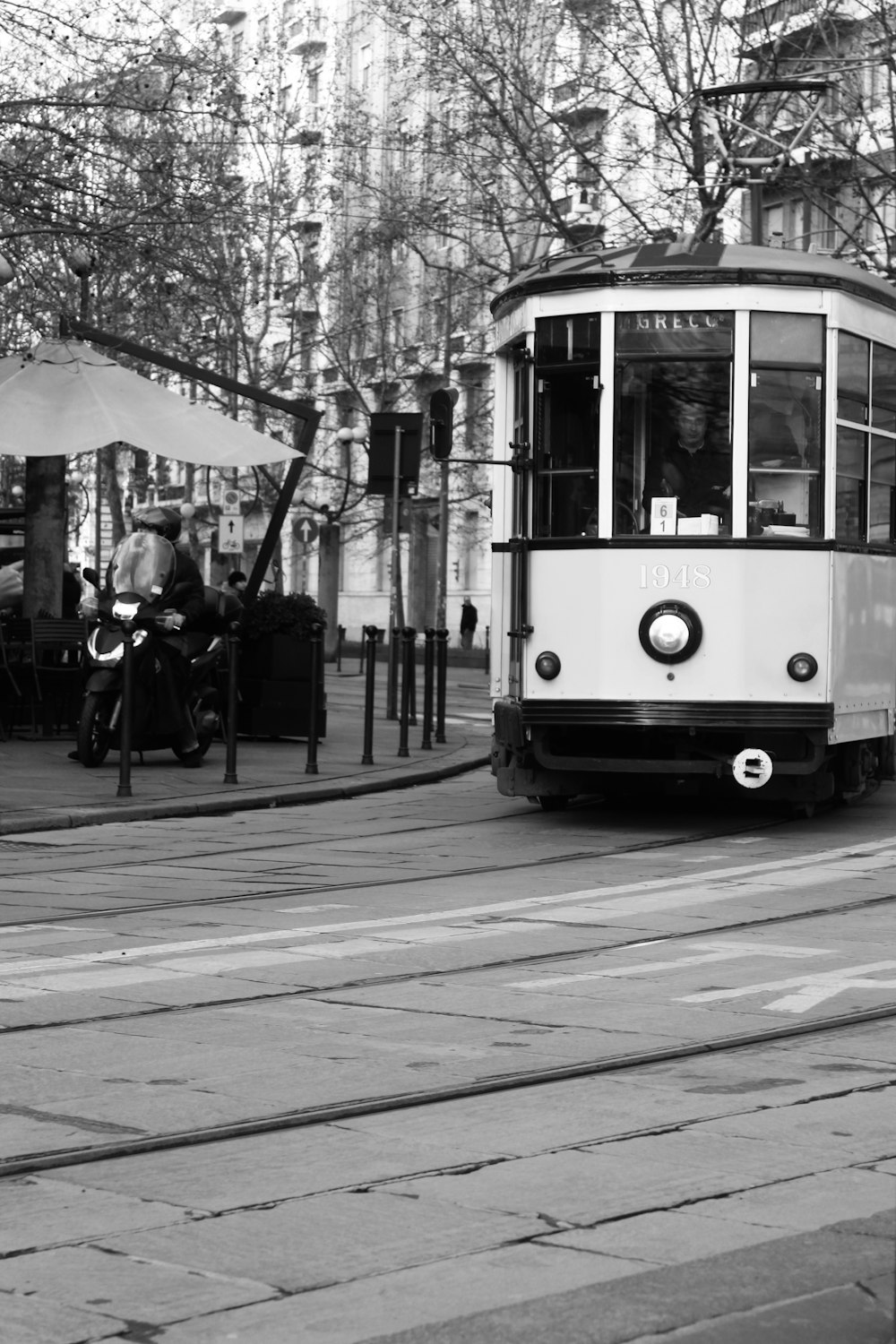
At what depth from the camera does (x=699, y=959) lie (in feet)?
27.1

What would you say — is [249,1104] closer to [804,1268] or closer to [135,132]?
[804,1268]

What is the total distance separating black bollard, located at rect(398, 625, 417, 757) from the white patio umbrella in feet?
7.77

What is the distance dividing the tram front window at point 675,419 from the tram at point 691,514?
0.04 ft

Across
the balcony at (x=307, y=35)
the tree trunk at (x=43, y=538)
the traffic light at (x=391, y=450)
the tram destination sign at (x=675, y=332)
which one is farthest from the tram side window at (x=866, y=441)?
Result: the balcony at (x=307, y=35)

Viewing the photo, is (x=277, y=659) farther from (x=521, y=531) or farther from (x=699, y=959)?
(x=699, y=959)

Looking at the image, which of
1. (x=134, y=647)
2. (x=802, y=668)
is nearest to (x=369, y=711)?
(x=134, y=647)

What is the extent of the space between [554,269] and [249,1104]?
8.21m

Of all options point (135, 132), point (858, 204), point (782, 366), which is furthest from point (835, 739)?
point (858, 204)

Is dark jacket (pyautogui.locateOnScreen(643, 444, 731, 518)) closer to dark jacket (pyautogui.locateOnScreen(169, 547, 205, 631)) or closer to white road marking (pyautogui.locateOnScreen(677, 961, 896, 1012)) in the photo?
dark jacket (pyautogui.locateOnScreen(169, 547, 205, 631))

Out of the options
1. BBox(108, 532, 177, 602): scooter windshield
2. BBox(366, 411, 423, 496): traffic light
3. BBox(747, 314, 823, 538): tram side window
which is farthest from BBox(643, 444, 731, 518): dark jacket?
BBox(366, 411, 423, 496): traffic light

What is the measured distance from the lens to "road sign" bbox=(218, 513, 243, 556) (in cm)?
3144

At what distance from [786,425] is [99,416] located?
7.35 m

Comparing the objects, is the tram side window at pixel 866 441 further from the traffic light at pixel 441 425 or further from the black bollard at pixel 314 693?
the black bollard at pixel 314 693

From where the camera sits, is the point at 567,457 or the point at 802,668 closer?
the point at 802,668
